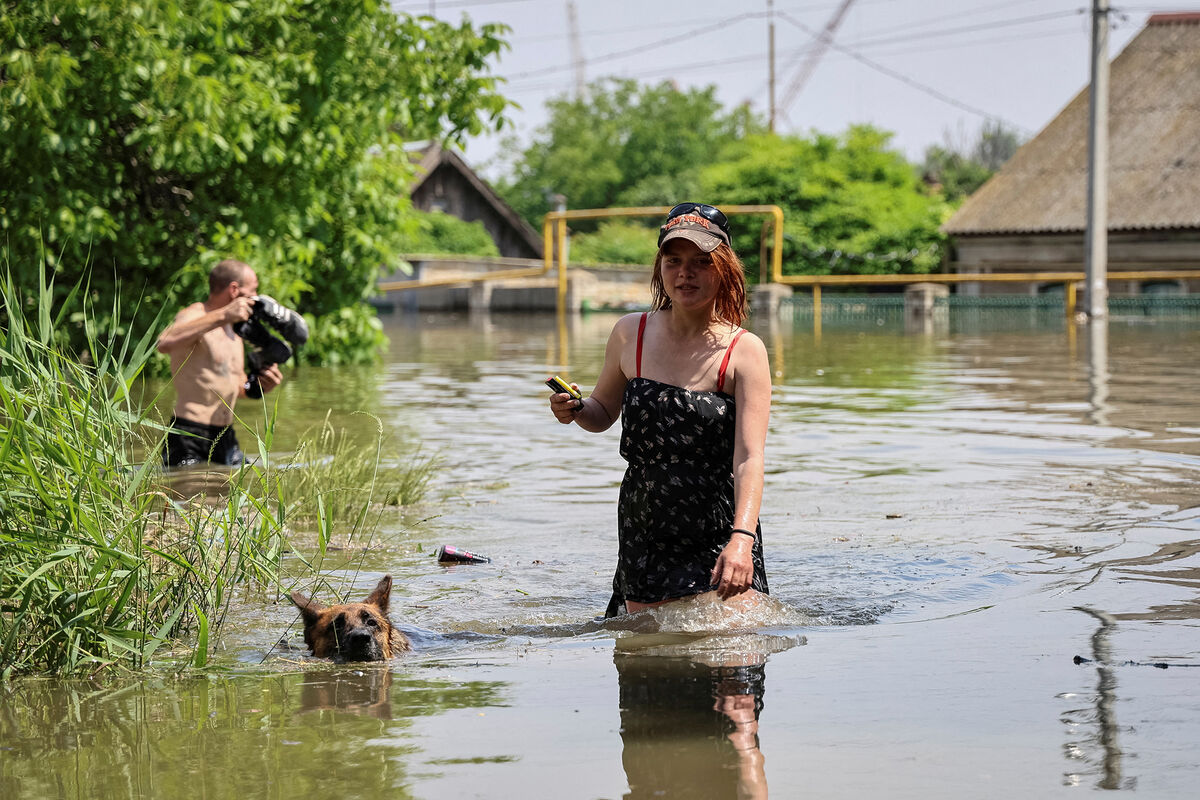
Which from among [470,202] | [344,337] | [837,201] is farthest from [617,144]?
[344,337]

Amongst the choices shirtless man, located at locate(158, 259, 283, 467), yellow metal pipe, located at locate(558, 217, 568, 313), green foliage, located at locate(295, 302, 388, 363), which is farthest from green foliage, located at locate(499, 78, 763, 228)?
shirtless man, located at locate(158, 259, 283, 467)

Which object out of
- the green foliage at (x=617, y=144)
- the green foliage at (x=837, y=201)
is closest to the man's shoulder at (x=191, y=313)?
the green foliage at (x=837, y=201)

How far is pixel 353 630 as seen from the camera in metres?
5.24

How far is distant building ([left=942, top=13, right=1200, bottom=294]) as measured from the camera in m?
37.1

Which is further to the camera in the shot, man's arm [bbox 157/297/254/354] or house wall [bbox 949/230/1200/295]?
house wall [bbox 949/230/1200/295]

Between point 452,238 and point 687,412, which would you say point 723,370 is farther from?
point 452,238

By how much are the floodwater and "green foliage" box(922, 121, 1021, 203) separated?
4468 centimetres

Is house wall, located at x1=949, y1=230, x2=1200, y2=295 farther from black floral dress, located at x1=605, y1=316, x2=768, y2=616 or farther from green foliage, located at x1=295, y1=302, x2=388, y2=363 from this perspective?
black floral dress, located at x1=605, y1=316, x2=768, y2=616

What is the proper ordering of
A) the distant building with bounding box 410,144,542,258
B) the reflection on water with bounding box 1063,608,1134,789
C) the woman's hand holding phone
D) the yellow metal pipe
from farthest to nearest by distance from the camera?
the distant building with bounding box 410,144,542,258
the yellow metal pipe
the woman's hand holding phone
the reflection on water with bounding box 1063,608,1134,789

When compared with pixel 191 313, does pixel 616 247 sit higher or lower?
higher

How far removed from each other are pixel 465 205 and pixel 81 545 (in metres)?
56.9

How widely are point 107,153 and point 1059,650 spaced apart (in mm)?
13651

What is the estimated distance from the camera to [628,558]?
552 centimetres

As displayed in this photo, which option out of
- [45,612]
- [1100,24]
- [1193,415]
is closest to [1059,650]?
[45,612]
